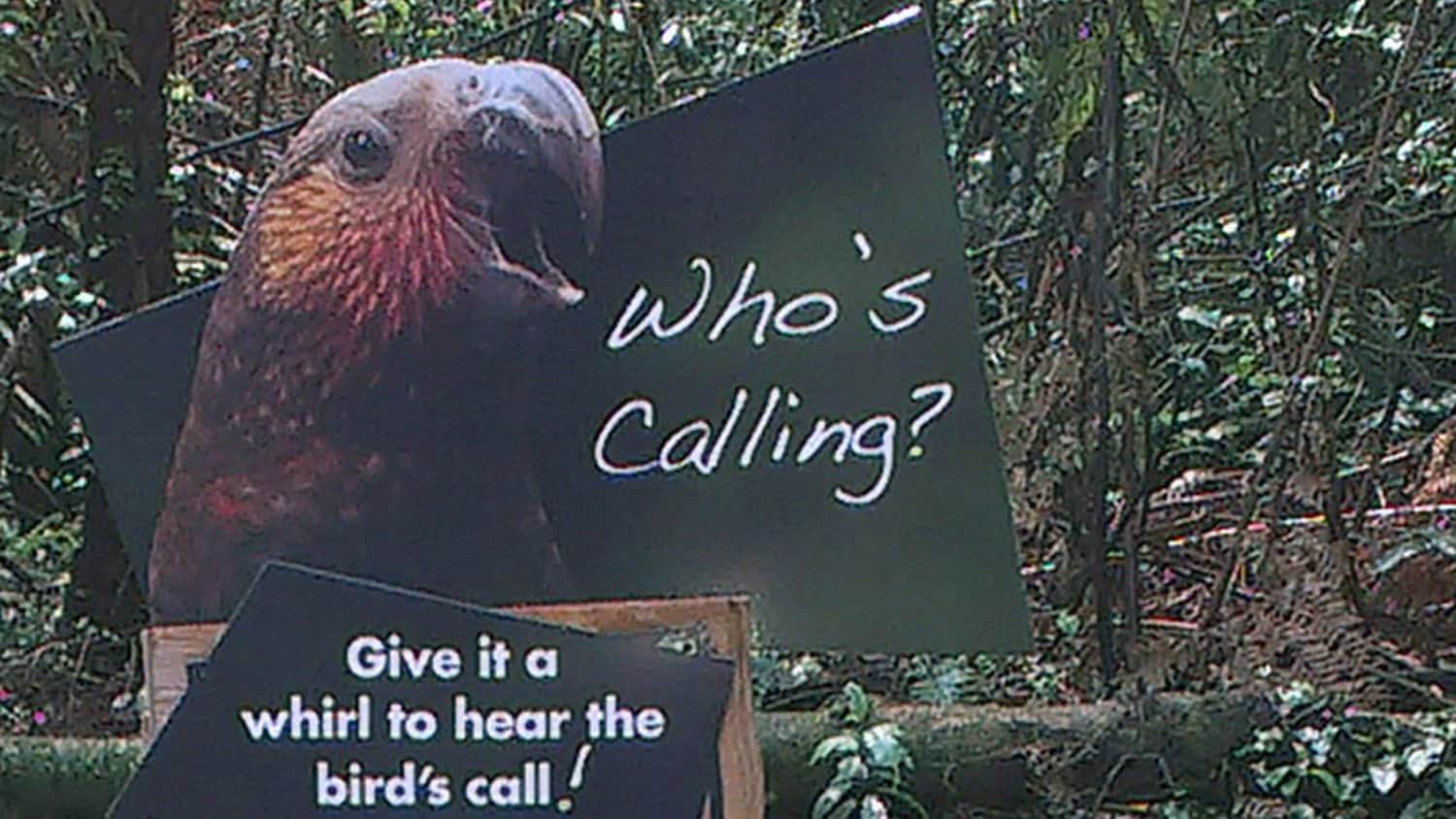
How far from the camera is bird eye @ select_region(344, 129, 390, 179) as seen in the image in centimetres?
275

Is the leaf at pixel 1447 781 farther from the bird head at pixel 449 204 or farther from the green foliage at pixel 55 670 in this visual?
the green foliage at pixel 55 670

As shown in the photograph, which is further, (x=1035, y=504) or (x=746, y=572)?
(x=1035, y=504)

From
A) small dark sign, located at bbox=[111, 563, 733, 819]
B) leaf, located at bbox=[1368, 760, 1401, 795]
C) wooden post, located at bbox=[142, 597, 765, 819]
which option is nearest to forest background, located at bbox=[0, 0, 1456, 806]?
leaf, located at bbox=[1368, 760, 1401, 795]

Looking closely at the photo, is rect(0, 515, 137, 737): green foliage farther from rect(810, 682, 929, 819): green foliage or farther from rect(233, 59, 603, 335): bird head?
rect(233, 59, 603, 335): bird head

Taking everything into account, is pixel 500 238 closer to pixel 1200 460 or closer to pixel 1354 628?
pixel 1354 628

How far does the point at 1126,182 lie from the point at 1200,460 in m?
1.25

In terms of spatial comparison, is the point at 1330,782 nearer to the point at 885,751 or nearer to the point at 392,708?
the point at 885,751

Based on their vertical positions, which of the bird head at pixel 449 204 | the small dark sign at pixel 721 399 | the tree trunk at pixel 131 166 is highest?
the tree trunk at pixel 131 166

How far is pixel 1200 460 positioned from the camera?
544 centimetres

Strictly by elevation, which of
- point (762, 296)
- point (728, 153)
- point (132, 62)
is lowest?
point (762, 296)

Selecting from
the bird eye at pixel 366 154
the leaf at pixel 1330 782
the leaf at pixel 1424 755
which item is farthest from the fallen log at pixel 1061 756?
the bird eye at pixel 366 154

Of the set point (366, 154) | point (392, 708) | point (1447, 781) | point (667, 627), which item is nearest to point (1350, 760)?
point (1447, 781)

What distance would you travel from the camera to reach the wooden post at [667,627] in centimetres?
263

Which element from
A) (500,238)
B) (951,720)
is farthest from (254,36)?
(500,238)
